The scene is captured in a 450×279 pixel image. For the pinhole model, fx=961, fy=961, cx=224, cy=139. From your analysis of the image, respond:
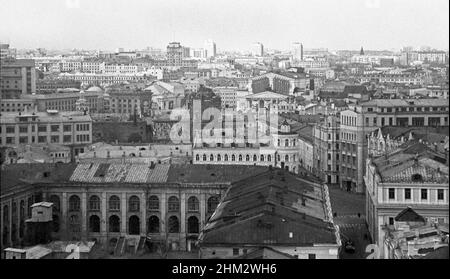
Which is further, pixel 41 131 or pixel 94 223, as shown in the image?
pixel 41 131

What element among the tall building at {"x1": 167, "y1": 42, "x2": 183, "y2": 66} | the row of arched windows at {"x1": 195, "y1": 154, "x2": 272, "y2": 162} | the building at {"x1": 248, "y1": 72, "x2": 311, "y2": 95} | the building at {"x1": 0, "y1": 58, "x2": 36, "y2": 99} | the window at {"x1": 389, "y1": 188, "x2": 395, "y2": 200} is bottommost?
the row of arched windows at {"x1": 195, "y1": 154, "x2": 272, "y2": 162}

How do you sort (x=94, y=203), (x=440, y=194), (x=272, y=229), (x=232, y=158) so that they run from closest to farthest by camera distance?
(x=272, y=229) < (x=440, y=194) < (x=94, y=203) < (x=232, y=158)

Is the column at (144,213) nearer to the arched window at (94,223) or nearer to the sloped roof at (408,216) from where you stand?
the arched window at (94,223)

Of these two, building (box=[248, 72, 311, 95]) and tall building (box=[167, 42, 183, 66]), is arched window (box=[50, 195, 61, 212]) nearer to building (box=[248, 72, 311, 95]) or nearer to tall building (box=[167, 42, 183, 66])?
tall building (box=[167, 42, 183, 66])

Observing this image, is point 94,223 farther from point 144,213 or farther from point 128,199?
point 144,213

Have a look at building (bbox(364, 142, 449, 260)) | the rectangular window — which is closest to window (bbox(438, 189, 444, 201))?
building (bbox(364, 142, 449, 260))

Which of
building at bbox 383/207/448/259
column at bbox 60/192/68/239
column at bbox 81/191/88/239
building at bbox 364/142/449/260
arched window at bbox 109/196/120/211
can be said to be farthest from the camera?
arched window at bbox 109/196/120/211

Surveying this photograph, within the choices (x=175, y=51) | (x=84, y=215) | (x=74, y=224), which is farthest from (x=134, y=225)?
(x=175, y=51)
